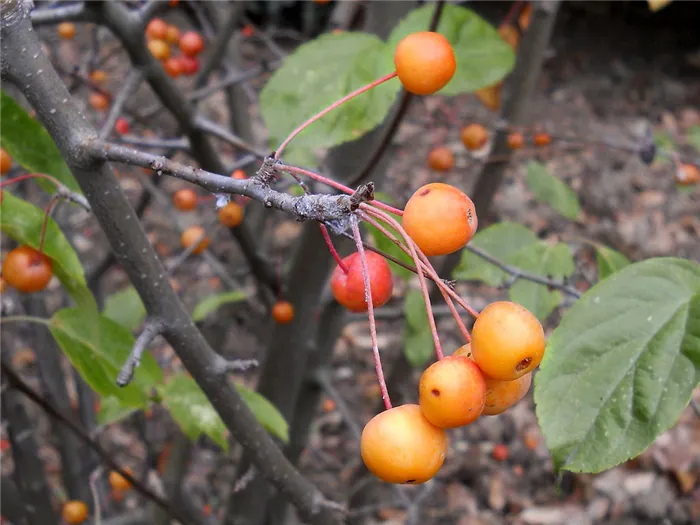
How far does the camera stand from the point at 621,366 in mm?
828

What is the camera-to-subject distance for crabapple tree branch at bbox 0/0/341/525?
71 cm

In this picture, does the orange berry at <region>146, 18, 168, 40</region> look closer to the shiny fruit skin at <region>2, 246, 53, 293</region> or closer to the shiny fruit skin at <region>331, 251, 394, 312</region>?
the shiny fruit skin at <region>2, 246, 53, 293</region>

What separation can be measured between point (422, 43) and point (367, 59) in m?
0.53

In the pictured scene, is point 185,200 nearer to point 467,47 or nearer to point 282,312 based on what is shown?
point 282,312

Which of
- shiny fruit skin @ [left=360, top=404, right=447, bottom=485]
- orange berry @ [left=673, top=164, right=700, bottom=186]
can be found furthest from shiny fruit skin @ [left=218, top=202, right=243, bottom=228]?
orange berry @ [left=673, top=164, right=700, bottom=186]

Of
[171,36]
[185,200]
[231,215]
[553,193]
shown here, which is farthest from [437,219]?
[171,36]

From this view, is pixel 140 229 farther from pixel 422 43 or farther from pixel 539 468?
pixel 539 468

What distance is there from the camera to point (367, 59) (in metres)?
1.37

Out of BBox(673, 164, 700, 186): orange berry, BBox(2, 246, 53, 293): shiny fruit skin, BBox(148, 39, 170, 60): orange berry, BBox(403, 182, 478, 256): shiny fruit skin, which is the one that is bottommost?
BBox(403, 182, 478, 256): shiny fruit skin

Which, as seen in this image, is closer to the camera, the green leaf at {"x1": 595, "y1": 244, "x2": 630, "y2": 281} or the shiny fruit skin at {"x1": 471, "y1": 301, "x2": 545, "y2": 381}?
the shiny fruit skin at {"x1": 471, "y1": 301, "x2": 545, "y2": 381}

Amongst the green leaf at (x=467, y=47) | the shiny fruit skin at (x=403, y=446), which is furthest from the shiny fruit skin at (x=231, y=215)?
the shiny fruit skin at (x=403, y=446)

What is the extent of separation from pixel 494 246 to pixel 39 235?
100cm

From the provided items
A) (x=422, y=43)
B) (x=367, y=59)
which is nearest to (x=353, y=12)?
(x=367, y=59)

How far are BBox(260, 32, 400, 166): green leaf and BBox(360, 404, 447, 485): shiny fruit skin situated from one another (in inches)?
27.4
